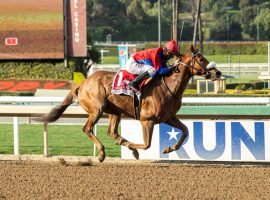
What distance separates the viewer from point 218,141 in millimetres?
9891

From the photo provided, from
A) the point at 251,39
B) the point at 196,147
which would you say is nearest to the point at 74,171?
the point at 196,147

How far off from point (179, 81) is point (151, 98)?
1.24 feet

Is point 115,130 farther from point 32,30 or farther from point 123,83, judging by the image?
point 32,30

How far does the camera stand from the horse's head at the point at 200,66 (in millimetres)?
8945

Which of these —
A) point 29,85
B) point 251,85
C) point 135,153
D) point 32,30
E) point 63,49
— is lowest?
point 251,85

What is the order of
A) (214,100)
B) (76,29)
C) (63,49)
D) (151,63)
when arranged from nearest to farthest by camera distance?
(151,63), (214,100), (76,29), (63,49)

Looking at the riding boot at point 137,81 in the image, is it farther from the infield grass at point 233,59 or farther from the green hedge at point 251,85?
the infield grass at point 233,59

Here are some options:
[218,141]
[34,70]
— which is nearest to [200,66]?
[218,141]

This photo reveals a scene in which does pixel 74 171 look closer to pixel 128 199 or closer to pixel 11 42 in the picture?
pixel 128 199

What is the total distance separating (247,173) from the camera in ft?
27.4

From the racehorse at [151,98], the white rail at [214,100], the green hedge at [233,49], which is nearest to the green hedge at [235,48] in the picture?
the green hedge at [233,49]

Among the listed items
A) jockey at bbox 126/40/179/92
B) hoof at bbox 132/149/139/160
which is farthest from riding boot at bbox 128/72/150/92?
hoof at bbox 132/149/139/160

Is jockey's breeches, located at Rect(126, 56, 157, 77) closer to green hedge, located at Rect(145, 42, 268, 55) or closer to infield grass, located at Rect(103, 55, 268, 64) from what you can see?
infield grass, located at Rect(103, 55, 268, 64)

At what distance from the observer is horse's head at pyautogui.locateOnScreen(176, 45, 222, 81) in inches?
352
